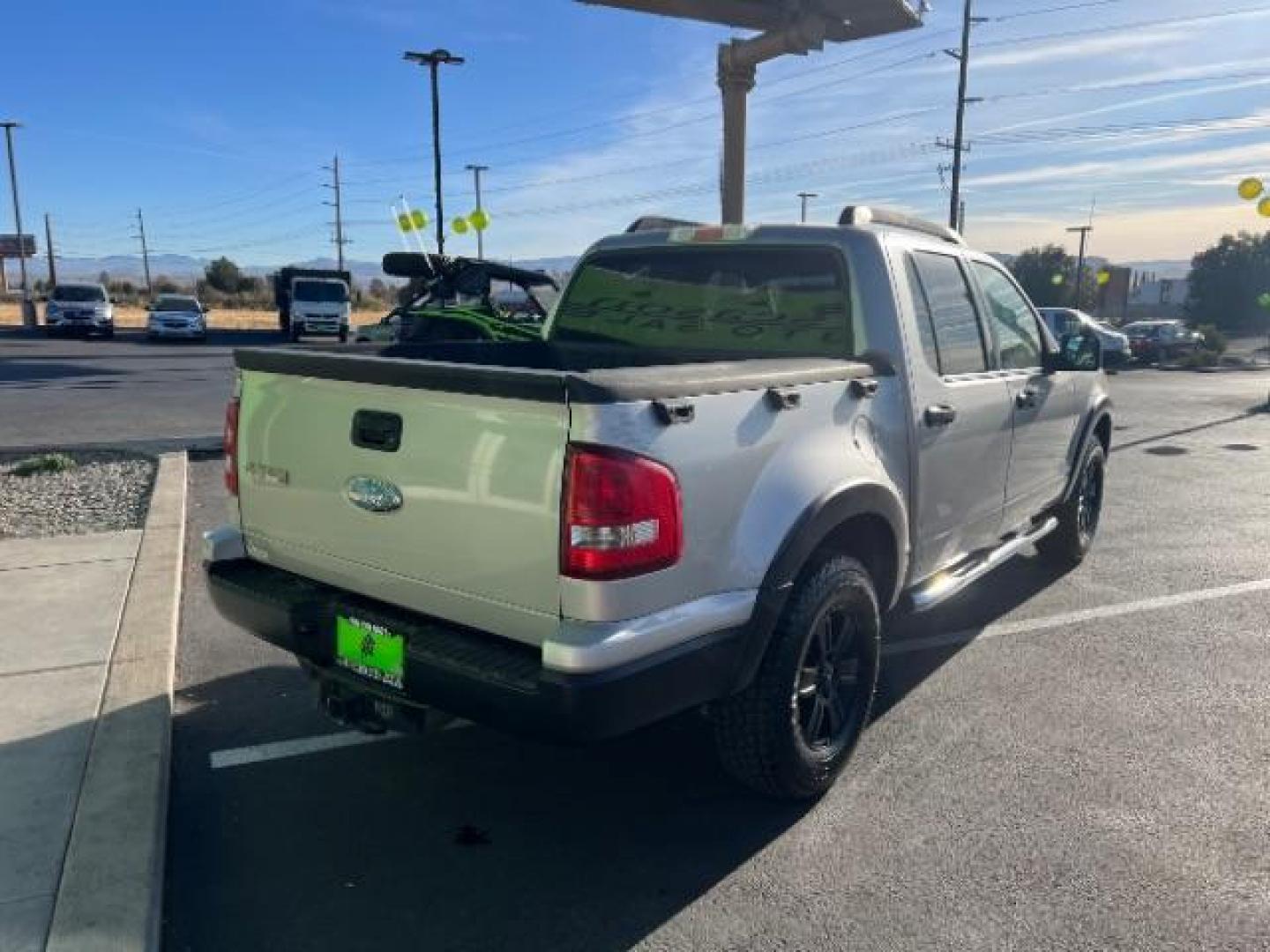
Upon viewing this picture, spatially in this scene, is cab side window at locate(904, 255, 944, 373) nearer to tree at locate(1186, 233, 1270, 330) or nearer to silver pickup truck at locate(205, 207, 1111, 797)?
silver pickup truck at locate(205, 207, 1111, 797)

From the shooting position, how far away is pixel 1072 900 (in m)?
2.82

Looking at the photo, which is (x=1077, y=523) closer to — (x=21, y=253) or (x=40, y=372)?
(x=40, y=372)

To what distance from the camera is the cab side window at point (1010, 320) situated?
4652 mm

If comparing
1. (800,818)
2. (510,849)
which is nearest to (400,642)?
(510,849)

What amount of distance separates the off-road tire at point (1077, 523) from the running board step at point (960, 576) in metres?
0.86

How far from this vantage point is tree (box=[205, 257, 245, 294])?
73.4 metres

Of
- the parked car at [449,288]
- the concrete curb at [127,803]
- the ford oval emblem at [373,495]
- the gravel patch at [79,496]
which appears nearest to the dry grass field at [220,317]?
the parked car at [449,288]

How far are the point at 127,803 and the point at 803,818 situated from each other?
219cm

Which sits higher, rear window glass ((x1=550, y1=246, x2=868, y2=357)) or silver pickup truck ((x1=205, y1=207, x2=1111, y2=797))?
rear window glass ((x1=550, y1=246, x2=868, y2=357))

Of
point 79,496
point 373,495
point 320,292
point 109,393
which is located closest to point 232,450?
point 373,495

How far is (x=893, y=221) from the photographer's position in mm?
4324

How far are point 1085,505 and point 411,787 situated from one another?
4683 mm

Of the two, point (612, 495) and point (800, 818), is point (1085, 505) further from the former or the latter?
point (612, 495)

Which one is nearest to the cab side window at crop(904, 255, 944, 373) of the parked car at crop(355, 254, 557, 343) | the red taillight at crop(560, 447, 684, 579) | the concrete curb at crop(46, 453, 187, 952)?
the red taillight at crop(560, 447, 684, 579)
